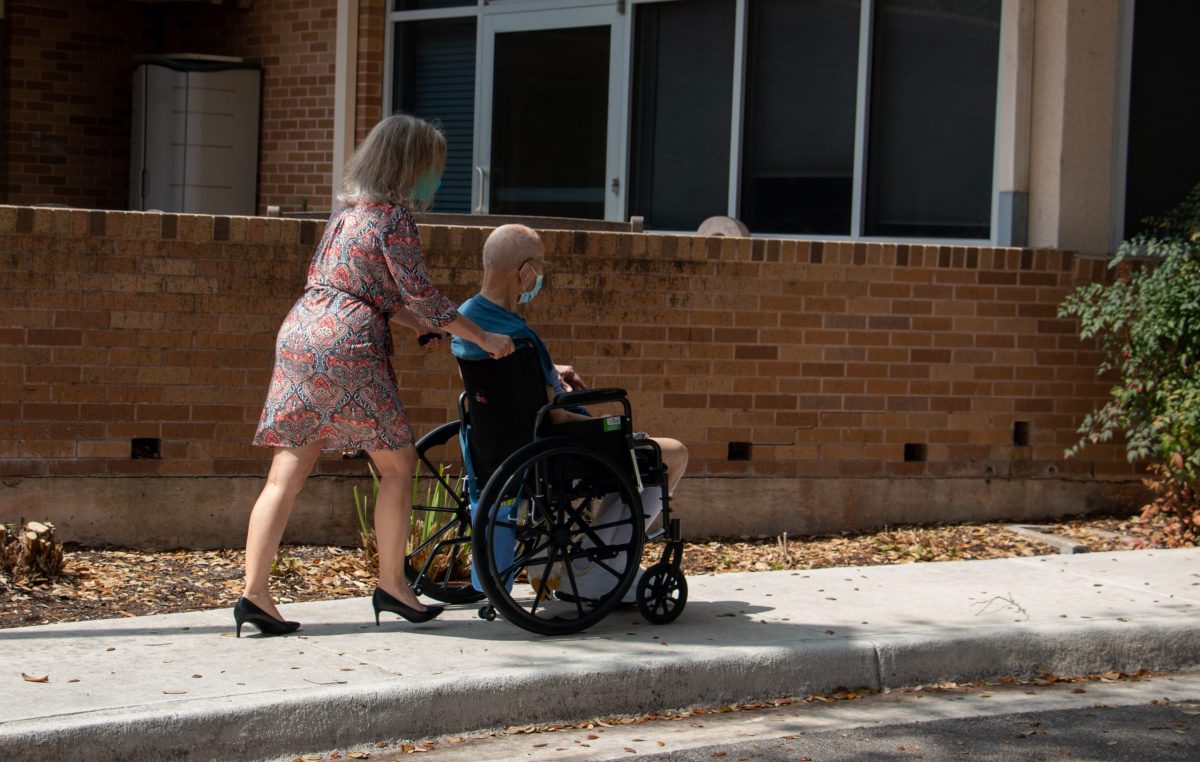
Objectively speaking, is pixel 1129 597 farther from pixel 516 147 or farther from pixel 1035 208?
pixel 516 147

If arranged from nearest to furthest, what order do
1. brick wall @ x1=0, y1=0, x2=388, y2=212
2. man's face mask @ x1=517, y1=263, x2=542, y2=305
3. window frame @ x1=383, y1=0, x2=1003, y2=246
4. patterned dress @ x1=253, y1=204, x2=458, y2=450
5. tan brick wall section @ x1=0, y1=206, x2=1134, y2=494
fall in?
patterned dress @ x1=253, y1=204, x2=458, y2=450 < man's face mask @ x1=517, y1=263, x2=542, y2=305 < tan brick wall section @ x1=0, y1=206, x2=1134, y2=494 < window frame @ x1=383, y1=0, x2=1003, y2=246 < brick wall @ x1=0, y1=0, x2=388, y2=212

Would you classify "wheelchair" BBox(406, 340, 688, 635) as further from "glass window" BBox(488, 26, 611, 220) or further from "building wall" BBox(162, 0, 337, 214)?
"building wall" BBox(162, 0, 337, 214)

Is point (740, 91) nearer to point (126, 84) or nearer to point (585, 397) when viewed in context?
point (585, 397)

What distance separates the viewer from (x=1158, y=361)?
7855mm

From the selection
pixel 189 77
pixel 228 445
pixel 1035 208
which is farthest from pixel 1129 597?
pixel 189 77

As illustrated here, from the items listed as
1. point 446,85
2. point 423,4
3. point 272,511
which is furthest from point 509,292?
point 423,4

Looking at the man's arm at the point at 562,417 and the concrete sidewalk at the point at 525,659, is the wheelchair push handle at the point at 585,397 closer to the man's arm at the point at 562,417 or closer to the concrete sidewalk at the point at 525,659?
→ the man's arm at the point at 562,417

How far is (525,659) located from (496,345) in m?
1.04

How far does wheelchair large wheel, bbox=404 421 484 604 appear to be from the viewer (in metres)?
5.56

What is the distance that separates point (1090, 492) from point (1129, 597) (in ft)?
7.35

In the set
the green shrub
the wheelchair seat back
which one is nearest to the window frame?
the green shrub

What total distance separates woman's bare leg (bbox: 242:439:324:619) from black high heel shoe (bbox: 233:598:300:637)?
24 mm

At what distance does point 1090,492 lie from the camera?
326 inches

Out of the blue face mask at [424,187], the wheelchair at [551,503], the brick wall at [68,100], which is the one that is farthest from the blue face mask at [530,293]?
the brick wall at [68,100]
